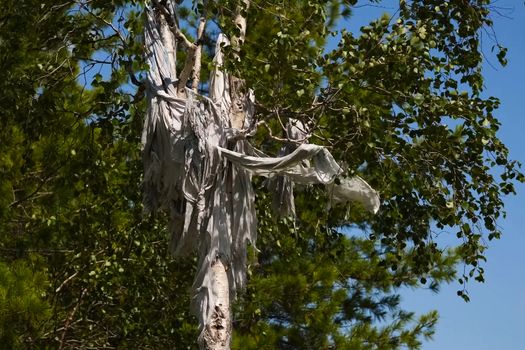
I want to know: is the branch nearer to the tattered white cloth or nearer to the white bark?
the tattered white cloth

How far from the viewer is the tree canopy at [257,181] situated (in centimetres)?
847

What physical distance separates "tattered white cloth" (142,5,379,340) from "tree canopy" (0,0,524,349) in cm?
27

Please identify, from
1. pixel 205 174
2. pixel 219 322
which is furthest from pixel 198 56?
pixel 219 322

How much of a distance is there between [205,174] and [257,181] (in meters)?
2.84

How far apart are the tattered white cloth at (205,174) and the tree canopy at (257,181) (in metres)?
0.27

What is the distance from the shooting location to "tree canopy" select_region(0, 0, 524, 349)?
8469 mm

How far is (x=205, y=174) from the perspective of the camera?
8.26 metres

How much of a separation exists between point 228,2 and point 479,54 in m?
2.18

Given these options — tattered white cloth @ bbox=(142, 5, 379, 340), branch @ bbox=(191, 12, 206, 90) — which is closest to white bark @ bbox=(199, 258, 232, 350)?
tattered white cloth @ bbox=(142, 5, 379, 340)

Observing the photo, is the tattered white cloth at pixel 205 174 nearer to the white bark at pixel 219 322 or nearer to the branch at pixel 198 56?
the white bark at pixel 219 322

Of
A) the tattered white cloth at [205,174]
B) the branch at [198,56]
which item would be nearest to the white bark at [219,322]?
the tattered white cloth at [205,174]

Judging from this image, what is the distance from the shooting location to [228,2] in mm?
8641

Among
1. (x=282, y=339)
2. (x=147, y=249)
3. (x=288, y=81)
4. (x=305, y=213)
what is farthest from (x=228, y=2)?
(x=282, y=339)

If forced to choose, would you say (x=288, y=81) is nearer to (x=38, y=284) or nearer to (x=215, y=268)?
(x=215, y=268)
